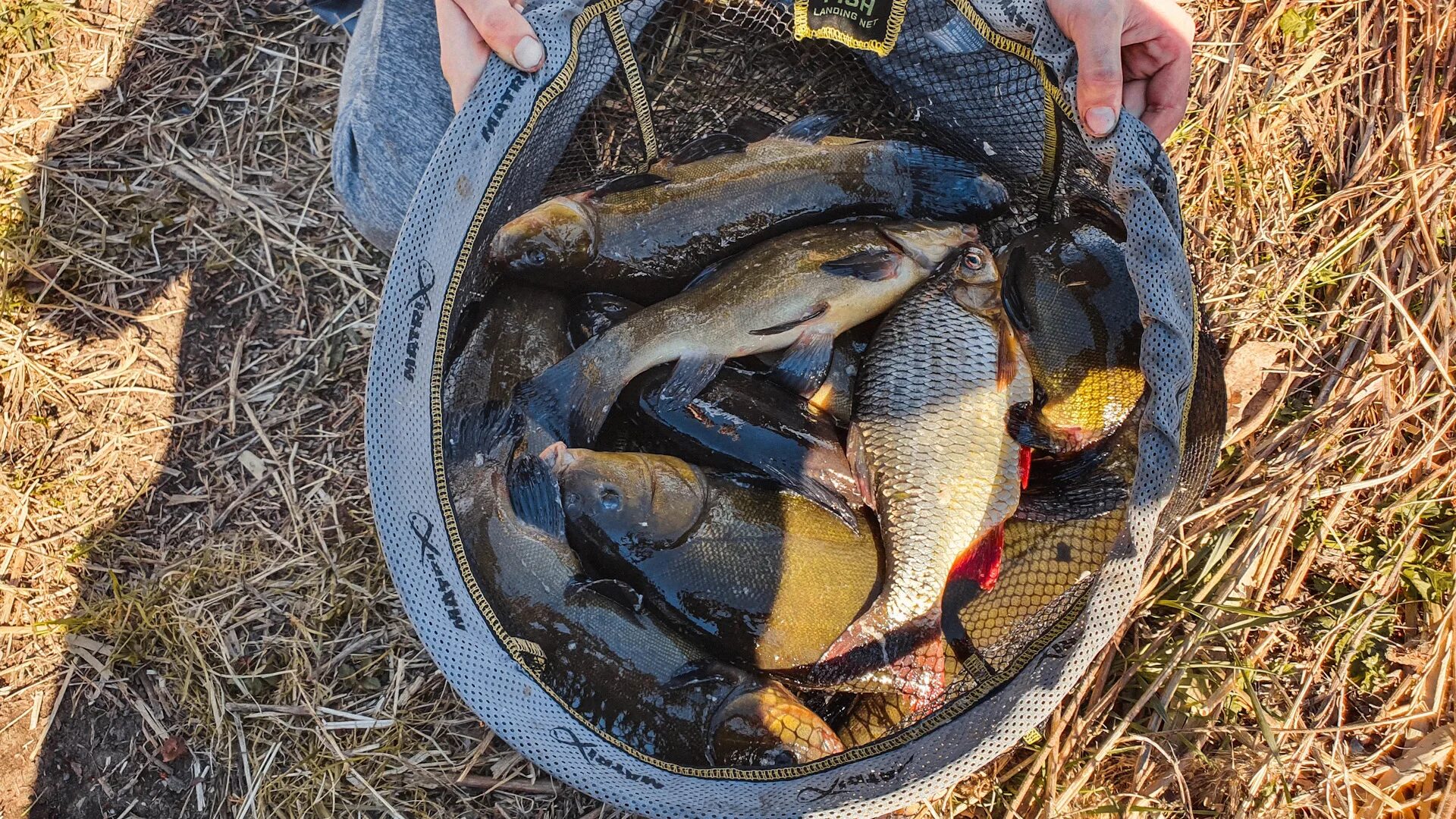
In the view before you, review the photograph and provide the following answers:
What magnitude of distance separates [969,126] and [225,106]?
264 centimetres

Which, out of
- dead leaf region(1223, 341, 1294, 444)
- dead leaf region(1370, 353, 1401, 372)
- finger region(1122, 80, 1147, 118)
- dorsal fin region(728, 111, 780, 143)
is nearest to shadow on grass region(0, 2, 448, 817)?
dorsal fin region(728, 111, 780, 143)

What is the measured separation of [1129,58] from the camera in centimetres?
246

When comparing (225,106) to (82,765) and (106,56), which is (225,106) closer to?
(106,56)

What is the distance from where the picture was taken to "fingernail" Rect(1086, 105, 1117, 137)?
2.03m

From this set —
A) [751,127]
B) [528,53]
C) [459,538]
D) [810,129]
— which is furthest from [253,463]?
[810,129]

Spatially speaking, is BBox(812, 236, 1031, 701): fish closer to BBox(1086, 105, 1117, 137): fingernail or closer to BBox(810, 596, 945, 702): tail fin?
BBox(810, 596, 945, 702): tail fin

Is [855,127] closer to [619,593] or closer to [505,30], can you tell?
[505,30]

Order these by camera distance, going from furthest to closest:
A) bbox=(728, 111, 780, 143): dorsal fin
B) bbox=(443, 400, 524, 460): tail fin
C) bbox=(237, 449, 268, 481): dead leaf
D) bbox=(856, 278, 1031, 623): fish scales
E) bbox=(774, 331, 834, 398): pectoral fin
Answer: bbox=(237, 449, 268, 481): dead leaf → bbox=(728, 111, 780, 143): dorsal fin → bbox=(774, 331, 834, 398): pectoral fin → bbox=(443, 400, 524, 460): tail fin → bbox=(856, 278, 1031, 623): fish scales

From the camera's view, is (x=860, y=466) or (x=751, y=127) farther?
(x=751, y=127)

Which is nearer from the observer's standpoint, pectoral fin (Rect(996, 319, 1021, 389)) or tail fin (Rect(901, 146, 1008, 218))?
pectoral fin (Rect(996, 319, 1021, 389))

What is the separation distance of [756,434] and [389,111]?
54.6 inches

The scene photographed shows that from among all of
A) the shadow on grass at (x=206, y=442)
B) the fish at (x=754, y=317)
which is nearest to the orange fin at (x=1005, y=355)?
the fish at (x=754, y=317)

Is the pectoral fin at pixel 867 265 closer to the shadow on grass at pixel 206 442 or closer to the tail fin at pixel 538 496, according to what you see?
the tail fin at pixel 538 496

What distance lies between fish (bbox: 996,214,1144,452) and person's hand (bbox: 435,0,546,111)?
56.9 inches
